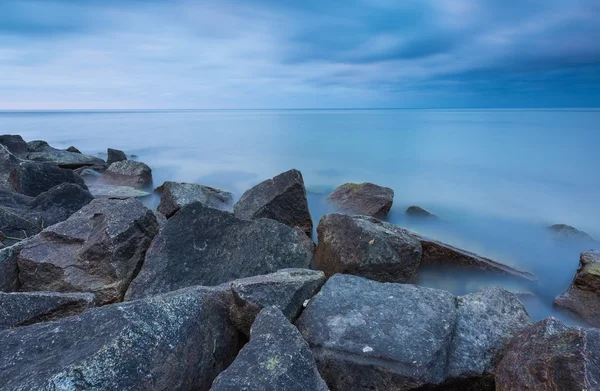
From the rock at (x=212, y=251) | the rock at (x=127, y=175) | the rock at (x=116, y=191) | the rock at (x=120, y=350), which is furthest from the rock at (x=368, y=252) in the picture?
the rock at (x=127, y=175)

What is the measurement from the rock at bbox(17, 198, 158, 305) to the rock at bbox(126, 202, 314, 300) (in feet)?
1.19

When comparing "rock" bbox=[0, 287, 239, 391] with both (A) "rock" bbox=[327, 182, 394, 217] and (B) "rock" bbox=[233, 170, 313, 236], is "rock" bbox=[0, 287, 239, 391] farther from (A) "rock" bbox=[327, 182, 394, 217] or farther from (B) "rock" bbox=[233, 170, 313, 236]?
(A) "rock" bbox=[327, 182, 394, 217]

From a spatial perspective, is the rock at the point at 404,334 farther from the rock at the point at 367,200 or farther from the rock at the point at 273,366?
the rock at the point at 367,200

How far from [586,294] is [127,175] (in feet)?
39.1

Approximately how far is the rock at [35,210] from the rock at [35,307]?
3.27 m

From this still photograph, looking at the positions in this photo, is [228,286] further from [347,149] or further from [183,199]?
[347,149]

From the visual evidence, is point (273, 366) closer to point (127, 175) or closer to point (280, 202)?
point (280, 202)

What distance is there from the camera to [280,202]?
270 inches

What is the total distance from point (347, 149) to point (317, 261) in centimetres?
1967

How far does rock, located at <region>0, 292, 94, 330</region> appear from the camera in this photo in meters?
2.95

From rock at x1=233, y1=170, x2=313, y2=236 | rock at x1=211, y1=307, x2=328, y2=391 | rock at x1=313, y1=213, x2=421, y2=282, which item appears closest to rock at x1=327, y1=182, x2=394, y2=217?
rock at x1=233, y1=170, x2=313, y2=236

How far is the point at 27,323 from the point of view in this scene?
3.00 meters

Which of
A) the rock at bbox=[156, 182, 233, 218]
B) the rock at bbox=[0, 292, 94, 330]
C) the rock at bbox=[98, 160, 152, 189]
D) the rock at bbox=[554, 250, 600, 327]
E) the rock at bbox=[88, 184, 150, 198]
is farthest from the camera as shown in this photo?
the rock at bbox=[98, 160, 152, 189]

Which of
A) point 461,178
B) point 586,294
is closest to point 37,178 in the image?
point 586,294
